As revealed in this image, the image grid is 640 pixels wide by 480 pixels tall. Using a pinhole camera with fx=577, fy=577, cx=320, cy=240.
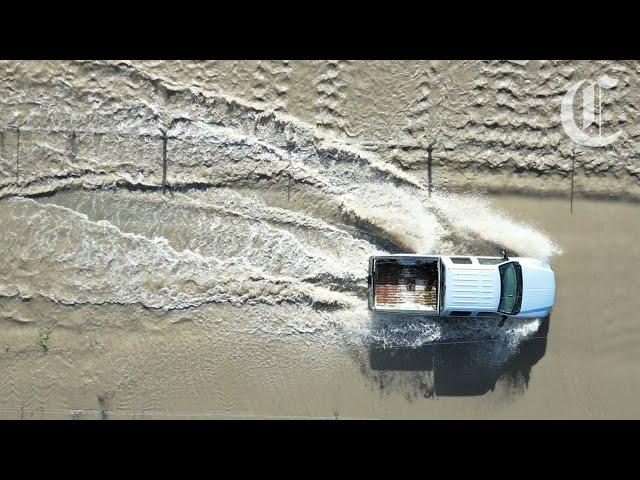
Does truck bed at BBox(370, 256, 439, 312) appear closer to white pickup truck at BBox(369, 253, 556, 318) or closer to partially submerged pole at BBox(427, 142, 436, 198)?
white pickup truck at BBox(369, 253, 556, 318)

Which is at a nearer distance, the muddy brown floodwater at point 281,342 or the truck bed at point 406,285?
the truck bed at point 406,285

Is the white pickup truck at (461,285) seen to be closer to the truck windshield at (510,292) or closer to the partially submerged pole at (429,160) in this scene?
the truck windshield at (510,292)

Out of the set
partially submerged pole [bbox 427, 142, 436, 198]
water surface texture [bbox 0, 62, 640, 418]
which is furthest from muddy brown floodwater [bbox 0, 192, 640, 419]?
partially submerged pole [bbox 427, 142, 436, 198]

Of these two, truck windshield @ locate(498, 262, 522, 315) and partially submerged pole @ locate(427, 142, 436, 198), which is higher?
partially submerged pole @ locate(427, 142, 436, 198)

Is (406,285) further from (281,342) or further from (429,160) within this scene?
(281,342)

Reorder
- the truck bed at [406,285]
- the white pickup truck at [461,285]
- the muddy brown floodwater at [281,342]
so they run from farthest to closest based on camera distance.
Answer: the muddy brown floodwater at [281,342]
the truck bed at [406,285]
the white pickup truck at [461,285]

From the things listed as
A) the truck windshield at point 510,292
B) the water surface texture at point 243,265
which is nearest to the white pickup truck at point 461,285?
the truck windshield at point 510,292

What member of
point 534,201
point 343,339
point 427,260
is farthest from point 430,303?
point 534,201
